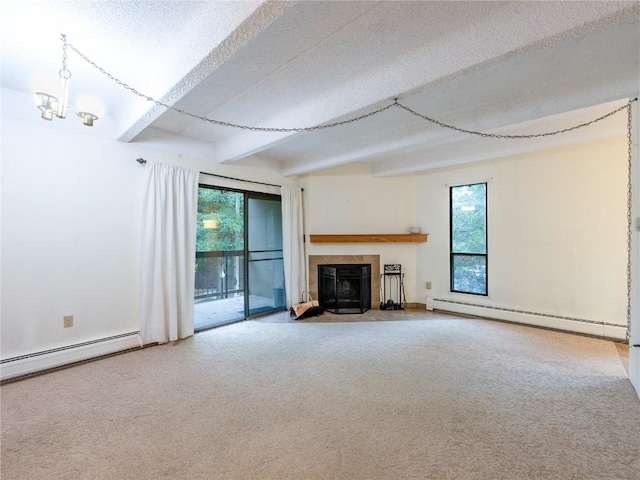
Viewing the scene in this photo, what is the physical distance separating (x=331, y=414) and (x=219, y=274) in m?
2.83

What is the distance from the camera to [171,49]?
6.66 ft

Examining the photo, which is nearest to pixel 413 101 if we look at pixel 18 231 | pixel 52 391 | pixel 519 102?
pixel 519 102

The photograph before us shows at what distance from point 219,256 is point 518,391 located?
374cm

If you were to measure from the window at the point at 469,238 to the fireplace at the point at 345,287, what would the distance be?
147 centimetres

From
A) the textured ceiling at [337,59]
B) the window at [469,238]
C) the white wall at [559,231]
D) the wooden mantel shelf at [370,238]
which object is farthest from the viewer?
the wooden mantel shelf at [370,238]

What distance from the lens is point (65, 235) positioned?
2.89 meters

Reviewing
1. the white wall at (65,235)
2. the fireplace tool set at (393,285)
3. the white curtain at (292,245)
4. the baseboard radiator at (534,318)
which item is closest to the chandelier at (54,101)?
the white wall at (65,235)

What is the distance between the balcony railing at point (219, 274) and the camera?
13.5 ft

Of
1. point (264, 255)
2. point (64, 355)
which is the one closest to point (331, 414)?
point (64, 355)

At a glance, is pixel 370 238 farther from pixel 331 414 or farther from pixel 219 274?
pixel 331 414

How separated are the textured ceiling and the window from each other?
1482mm

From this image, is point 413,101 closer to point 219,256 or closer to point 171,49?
point 171,49

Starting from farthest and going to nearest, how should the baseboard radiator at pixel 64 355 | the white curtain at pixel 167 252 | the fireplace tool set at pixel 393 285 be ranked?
the fireplace tool set at pixel 393 285 < the white curtain at pixel 167 252 < the baseboard radiator at pixel 64 355

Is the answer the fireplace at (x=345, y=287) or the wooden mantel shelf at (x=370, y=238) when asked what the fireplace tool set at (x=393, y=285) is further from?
the wooden mantel shelf at (x=370, y=238)
